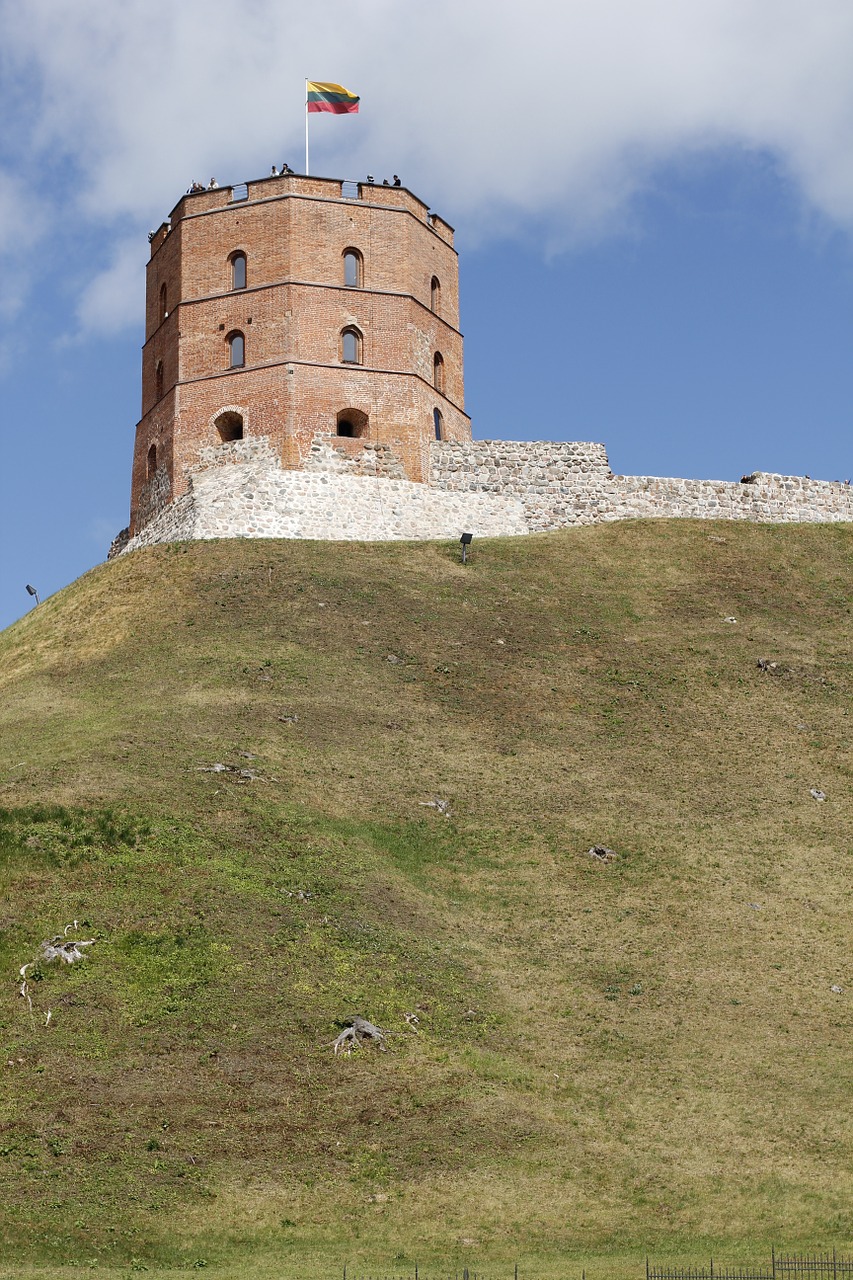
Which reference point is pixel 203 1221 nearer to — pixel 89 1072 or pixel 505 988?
pixel 89 1072

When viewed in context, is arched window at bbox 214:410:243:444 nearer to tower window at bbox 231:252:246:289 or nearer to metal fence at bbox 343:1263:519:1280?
tower window at bbox 231:252:246:289

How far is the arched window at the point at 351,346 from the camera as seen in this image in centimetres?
5959

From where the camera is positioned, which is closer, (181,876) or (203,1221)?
(203,1221)

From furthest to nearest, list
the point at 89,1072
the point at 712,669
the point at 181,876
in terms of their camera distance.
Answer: the point at 712,669 < the point at 181,876 < the point at 89,1072

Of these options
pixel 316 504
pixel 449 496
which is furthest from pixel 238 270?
pixel 449 496

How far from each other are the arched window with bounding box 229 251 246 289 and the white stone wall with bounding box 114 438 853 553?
21.9 feet

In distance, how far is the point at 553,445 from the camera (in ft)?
203

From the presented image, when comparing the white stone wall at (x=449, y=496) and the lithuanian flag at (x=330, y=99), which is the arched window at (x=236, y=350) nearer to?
the white stone wall at (x=449, y=496)

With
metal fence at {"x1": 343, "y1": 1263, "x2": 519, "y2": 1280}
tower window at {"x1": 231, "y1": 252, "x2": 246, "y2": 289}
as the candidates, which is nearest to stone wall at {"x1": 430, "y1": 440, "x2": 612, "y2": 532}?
tower window at {"x1": 231, "y1": 252, "x2": 246, "y2": 289}

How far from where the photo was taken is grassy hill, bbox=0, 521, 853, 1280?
25547 mm

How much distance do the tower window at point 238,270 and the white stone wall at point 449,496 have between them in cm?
666

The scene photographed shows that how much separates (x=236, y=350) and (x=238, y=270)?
3148 millimetres

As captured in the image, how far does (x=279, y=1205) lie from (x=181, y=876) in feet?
30.9

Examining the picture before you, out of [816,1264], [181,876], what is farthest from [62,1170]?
[816,1264]
